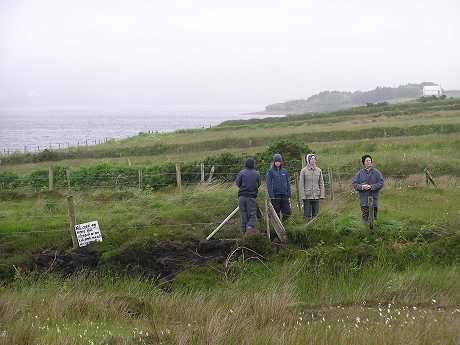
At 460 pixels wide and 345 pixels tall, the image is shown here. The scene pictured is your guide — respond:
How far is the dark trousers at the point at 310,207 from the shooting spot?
523 inches

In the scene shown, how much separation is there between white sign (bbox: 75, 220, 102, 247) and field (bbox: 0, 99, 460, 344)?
9.5 inches

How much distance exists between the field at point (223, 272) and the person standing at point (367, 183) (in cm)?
52

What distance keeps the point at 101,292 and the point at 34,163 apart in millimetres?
36868

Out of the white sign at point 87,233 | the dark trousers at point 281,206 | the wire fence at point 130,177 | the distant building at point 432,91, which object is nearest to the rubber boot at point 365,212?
the dark trousers at point 281,206

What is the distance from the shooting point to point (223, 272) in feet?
36.3

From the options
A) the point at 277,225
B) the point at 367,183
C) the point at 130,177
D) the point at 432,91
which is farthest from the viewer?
the point at 432,91

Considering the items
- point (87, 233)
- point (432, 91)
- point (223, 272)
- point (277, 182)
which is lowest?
point (223, 272)

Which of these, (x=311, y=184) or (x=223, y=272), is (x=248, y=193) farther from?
(x=223, y=272)

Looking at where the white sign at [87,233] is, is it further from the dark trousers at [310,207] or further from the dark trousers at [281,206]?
the dark trousers at [310,207]

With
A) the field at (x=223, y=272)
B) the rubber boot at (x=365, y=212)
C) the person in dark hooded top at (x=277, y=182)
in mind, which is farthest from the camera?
the rubber boot at (x=365, y=212)

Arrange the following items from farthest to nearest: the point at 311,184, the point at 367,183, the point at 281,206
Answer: the point at 281,206, the point at 311,184, the point at 367,183

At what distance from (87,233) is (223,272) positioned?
3308 mm

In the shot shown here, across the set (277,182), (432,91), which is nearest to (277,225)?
(277,182)

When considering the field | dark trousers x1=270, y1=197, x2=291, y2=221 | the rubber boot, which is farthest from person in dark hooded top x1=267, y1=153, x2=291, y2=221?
the rubber boot
